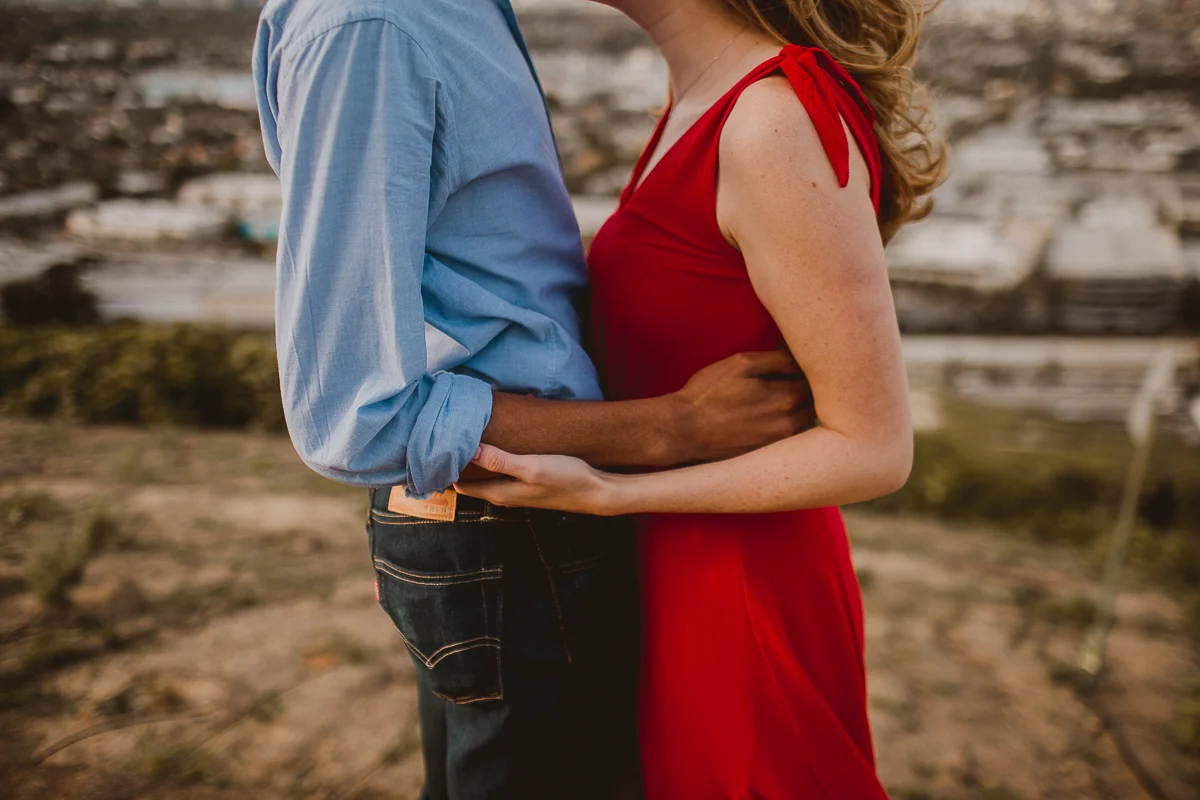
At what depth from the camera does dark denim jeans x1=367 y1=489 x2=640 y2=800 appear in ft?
3.30

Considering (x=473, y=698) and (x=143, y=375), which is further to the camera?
(x=143, y=375)

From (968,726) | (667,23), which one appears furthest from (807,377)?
(968,726)

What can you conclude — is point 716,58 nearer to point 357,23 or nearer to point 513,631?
point 357,23

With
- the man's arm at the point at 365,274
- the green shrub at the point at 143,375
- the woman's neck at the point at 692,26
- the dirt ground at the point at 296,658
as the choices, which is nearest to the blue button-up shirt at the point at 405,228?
the man's arm at the point at 365,274

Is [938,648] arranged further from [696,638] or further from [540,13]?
[540,13]

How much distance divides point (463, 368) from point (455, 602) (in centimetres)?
31

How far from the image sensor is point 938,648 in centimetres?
321

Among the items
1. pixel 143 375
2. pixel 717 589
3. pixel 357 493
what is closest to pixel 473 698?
pixel 717 589

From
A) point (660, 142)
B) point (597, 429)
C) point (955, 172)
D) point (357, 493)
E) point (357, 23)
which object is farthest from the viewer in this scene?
point (955, 172)

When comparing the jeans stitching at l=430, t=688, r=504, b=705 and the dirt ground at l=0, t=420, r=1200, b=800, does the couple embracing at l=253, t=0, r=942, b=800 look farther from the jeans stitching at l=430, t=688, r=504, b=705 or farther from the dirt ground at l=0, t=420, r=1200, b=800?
the dirt ground at l=0, t=420, r=1200, b=800

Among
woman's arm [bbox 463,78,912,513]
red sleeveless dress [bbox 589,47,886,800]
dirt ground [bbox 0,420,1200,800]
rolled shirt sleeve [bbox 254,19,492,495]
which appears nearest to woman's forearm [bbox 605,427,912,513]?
woman's arm [bbox 463,78,912,513]

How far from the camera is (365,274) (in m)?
0.82

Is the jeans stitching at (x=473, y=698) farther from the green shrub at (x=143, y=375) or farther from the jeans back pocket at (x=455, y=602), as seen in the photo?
the green shrub at (x=143, y=375)

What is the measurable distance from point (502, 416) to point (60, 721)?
2.22 m
